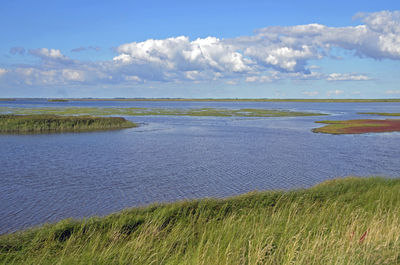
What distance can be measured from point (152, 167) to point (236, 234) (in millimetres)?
19266

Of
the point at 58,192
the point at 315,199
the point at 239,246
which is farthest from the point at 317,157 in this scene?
the point at 239,246

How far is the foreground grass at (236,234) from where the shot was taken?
753cm

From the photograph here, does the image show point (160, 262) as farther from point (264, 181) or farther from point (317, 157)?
point (317, 157)

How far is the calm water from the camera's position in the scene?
744 inches

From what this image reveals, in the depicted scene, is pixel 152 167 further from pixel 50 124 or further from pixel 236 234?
pixel 50 124

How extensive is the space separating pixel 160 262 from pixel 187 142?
→ 3578 cm

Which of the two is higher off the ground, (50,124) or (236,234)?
(50,124)

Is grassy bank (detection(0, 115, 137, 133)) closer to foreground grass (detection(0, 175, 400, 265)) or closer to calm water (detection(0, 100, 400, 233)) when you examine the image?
calm water (detection(0, 100, 400, 233))

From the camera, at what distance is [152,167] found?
92.4 feet

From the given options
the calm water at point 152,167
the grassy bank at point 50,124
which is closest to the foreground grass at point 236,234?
the calm water at point 152,167

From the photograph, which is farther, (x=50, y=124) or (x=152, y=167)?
(x=50, y=124)

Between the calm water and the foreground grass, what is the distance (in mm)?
4838

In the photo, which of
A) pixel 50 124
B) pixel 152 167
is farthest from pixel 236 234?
pixel 50 124

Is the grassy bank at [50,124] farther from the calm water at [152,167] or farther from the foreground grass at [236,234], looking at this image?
the foreground grass at [236,234]
